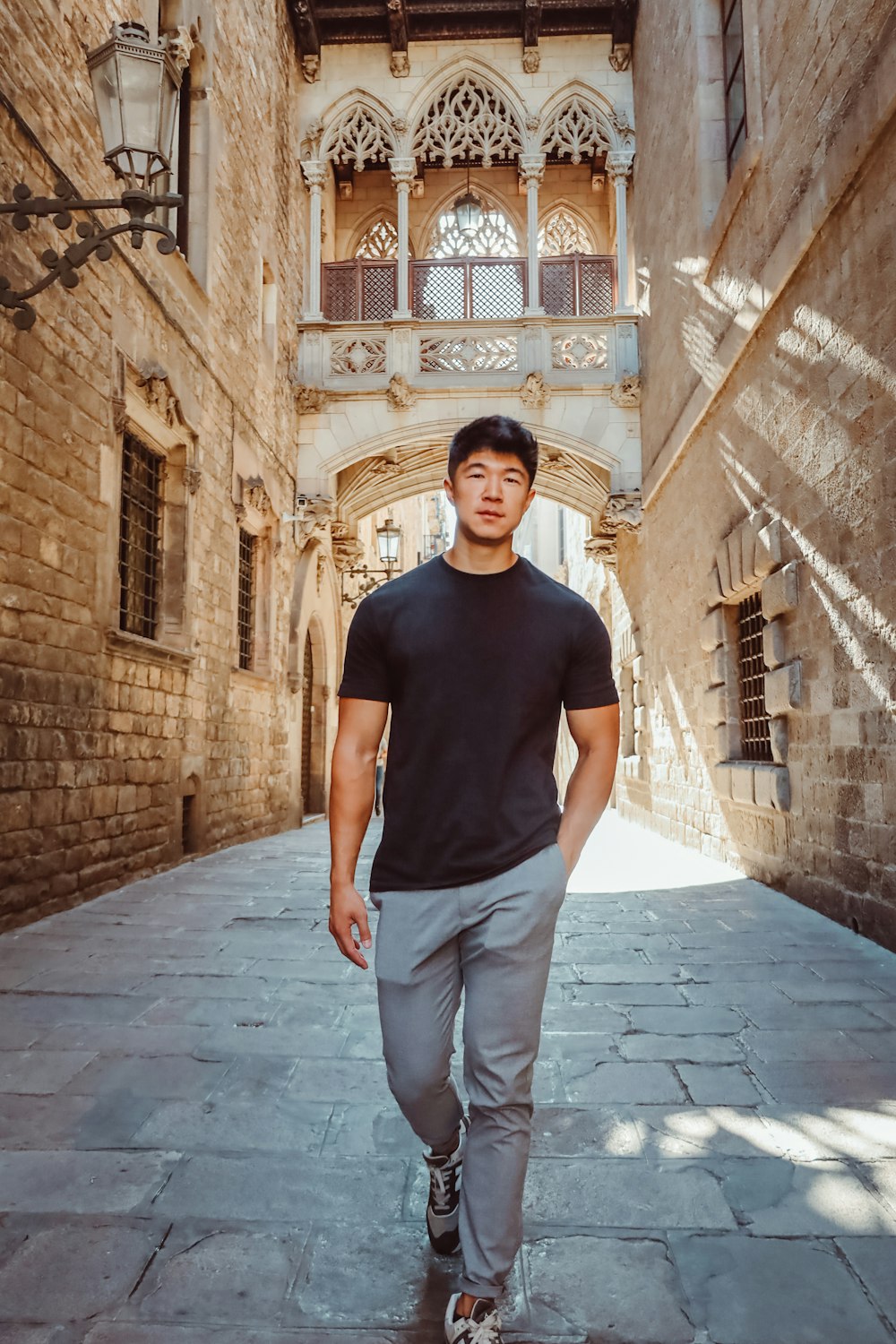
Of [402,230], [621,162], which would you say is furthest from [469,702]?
[621,162]

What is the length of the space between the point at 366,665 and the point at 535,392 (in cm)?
1125

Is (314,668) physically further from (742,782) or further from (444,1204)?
(444,1204)

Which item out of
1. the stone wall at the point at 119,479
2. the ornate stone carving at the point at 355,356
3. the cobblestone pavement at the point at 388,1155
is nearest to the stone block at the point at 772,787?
the cobblestone pavement at the point at 388,1155

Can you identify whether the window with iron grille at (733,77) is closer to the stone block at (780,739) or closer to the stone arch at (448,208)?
the stone block at (780,739)

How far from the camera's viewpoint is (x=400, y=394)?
41.7 feet

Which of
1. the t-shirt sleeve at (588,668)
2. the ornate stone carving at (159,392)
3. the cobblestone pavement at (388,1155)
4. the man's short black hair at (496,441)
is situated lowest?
the cobblestone pavement at (388,1155)

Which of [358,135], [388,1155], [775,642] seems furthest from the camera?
[358,135]

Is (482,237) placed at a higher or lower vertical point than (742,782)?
higher

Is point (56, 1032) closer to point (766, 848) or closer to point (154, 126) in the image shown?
point (154, 126)

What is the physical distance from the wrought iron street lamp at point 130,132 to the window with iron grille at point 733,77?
18.2 ft

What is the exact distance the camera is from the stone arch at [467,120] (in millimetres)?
13156

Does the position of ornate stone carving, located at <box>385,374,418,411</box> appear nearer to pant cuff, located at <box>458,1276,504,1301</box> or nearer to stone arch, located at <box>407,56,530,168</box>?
stone arch, located at <box>407,56,530,168</box>

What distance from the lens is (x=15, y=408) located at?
537 cm

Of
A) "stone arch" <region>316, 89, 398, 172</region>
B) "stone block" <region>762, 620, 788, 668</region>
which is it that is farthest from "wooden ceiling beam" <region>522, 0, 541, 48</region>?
"stone block" <region>762, 620, 788, 668</region>
